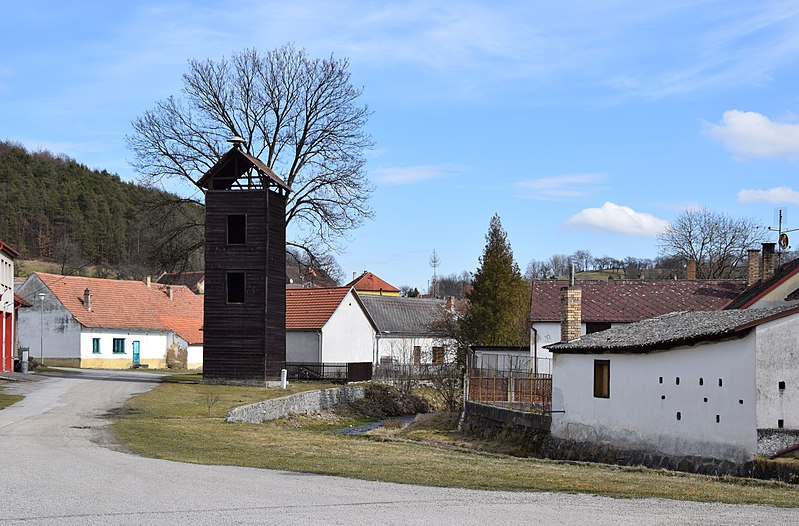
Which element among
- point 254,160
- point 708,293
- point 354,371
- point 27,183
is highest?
point 27,183

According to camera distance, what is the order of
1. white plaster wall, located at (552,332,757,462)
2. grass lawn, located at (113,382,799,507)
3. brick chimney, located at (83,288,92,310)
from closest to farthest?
1. grass lawn, located at (113,382,799,507)
2. white plaster wall, located at (552,332,757,462)
3. brick chimney, located at (83,288,92,310)

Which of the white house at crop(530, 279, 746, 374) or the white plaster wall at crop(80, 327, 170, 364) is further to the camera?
the white plaster wall at crop(80, 327, 170, 364)

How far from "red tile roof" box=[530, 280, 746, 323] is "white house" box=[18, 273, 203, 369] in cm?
2830

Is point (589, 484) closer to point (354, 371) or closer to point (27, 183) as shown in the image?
point (354, 371)

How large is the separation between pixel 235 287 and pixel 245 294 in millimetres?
754

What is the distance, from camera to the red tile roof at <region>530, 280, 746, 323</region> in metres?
44.2

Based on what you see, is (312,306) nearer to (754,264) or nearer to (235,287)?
(235,287)

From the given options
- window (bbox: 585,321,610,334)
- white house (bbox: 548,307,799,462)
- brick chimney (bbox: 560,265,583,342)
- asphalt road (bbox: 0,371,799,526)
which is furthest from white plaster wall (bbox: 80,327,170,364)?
asphalt road (bbox: 0,371,799,526)

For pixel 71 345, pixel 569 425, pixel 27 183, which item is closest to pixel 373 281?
pixel 27 183

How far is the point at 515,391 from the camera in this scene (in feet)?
110

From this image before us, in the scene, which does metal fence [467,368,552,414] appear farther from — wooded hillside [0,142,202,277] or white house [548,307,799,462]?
wooded hillside [0,142,202,277]

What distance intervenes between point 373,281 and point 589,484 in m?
104

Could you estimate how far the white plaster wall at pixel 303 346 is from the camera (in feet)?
173

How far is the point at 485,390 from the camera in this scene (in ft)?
113
